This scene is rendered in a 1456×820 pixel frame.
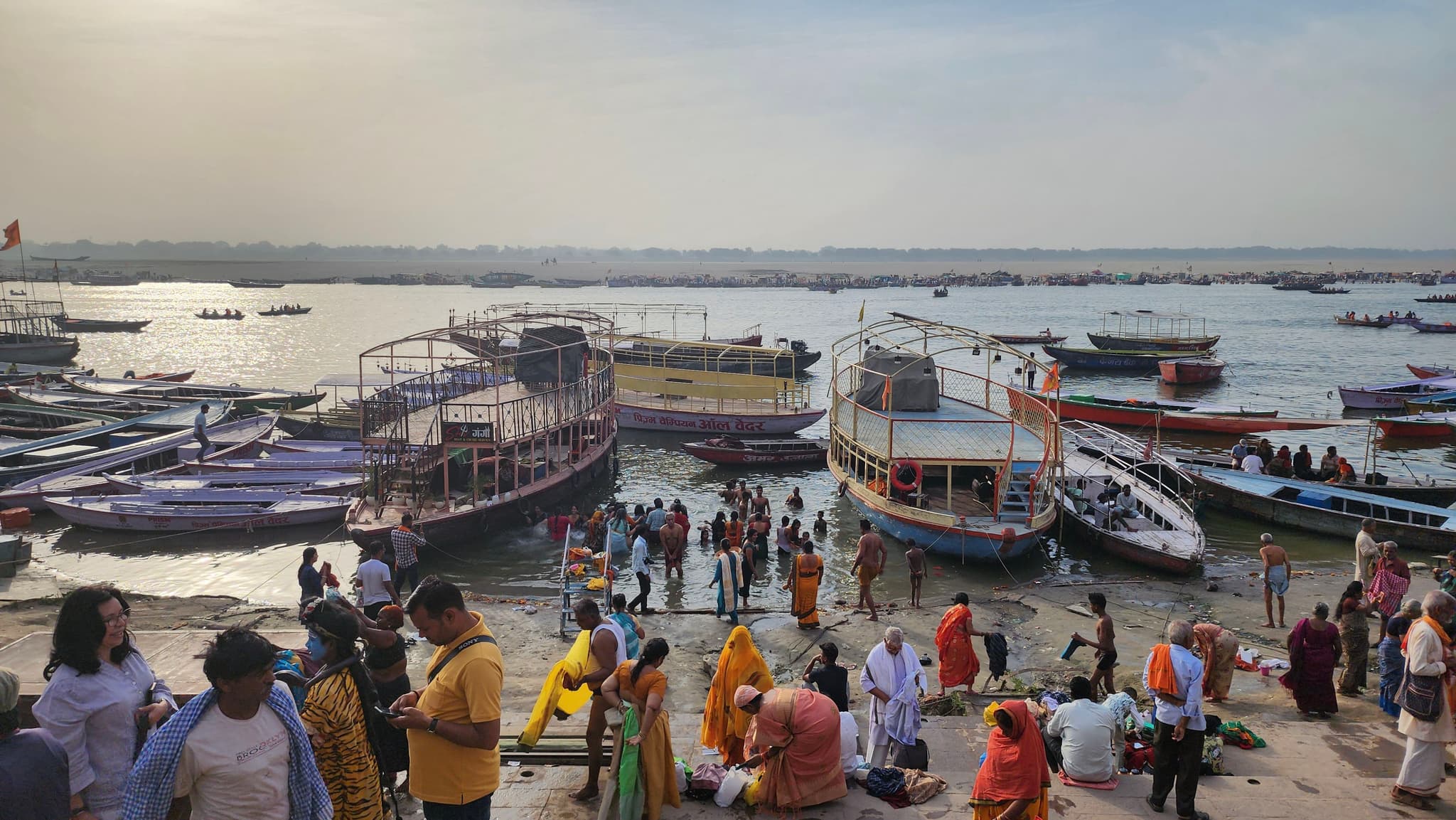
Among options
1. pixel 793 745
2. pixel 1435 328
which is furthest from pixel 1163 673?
pixel 1435 328

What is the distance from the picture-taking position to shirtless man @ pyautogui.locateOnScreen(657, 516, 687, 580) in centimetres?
1694

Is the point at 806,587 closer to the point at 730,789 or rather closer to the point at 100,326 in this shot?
the point at 730,789

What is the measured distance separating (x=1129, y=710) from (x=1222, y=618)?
7003mm

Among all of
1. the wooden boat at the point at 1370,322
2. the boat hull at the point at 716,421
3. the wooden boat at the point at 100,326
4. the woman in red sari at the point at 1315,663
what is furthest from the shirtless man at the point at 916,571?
the wooden boat at the point at 100,326

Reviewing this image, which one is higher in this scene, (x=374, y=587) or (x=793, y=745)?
(x=793, y=745)

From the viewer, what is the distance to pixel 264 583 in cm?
1669

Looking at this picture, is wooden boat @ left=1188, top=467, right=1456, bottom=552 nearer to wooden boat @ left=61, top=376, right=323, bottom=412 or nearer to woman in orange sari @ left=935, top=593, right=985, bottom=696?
woman in orange sari @ left=935, top=593, right=985, bottom=696

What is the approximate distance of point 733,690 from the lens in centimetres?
700

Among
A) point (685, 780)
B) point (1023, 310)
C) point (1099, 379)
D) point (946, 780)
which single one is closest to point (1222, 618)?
point (946, 780)

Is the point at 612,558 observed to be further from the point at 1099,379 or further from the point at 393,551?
the point at 1099,379

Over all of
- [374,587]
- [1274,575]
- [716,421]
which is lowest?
[716,421]

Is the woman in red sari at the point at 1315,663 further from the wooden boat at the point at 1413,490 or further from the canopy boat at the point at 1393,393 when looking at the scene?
the canopy boat at the point at 1393,393

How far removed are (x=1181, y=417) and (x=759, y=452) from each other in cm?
1690

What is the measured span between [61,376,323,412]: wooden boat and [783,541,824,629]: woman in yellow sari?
2728 cm
